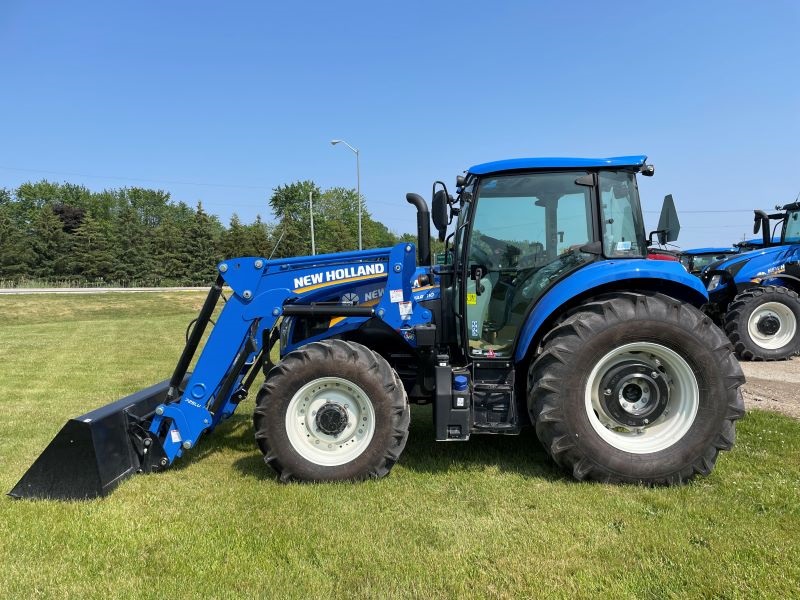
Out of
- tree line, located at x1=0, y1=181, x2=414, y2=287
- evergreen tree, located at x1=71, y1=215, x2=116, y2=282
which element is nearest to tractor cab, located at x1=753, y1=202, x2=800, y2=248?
tree line, located at x1=0, y1=181, x2=414, y2=287

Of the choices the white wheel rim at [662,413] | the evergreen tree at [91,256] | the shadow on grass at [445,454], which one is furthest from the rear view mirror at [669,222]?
the evergreen tree at [91,256]

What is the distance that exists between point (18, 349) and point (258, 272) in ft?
33.2

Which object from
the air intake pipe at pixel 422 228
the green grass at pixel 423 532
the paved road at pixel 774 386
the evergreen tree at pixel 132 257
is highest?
the evergreen tree at pixel 132 257

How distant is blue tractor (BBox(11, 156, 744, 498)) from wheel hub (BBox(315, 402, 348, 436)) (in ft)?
0.03

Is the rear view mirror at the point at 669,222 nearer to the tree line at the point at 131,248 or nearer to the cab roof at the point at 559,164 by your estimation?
the cab roof at the point at 559,164

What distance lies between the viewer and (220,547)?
9.98 ft

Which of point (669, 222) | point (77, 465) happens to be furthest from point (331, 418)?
point (669, 222)

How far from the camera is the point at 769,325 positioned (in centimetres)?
931

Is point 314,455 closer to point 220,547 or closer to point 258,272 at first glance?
point 220,547

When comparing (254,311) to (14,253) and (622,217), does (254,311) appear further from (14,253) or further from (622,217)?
(14,253)

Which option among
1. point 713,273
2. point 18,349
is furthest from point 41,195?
point 713,273

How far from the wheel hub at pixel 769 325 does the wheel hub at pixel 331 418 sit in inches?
334

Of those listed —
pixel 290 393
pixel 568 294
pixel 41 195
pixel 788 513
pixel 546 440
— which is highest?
pixel 41 195

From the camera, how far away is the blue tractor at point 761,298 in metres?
9.23
